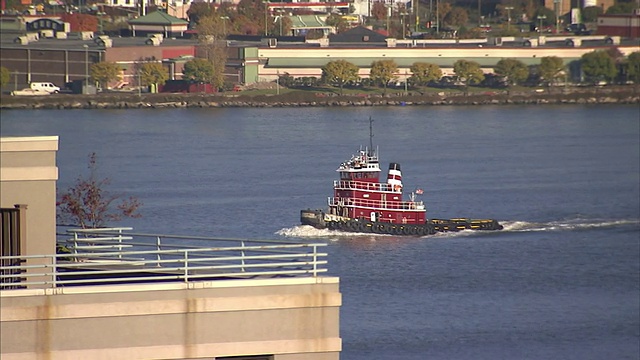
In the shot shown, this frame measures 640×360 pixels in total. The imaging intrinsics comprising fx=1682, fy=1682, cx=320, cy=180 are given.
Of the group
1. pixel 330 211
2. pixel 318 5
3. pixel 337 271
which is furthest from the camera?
pixel 318 5

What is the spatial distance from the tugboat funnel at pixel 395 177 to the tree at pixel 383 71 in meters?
28.5

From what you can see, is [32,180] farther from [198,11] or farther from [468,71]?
[198,11]

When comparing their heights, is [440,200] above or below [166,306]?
below

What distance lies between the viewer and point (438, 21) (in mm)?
68688

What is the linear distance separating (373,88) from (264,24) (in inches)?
568

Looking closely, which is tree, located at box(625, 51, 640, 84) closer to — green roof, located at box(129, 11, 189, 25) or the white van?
green roof, located at box(129, 11, 189, 25)

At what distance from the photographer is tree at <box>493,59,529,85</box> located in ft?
177

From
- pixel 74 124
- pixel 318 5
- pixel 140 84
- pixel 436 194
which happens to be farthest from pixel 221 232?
pixel 318 5

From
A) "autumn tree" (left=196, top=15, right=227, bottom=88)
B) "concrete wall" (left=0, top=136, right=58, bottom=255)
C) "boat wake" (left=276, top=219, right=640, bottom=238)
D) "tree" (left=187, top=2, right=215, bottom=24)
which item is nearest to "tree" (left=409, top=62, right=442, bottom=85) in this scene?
"autumn tree" (left=196, top=15, right=227, bottom=88)

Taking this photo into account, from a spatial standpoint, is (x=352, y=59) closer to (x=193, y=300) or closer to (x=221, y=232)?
(x=221, y=232)

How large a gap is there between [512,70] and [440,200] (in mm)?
26507

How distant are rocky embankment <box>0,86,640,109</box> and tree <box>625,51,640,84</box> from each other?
1.72 metres

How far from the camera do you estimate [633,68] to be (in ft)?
181

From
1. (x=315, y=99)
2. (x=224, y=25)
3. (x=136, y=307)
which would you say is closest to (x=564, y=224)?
(x=136, y=307)
